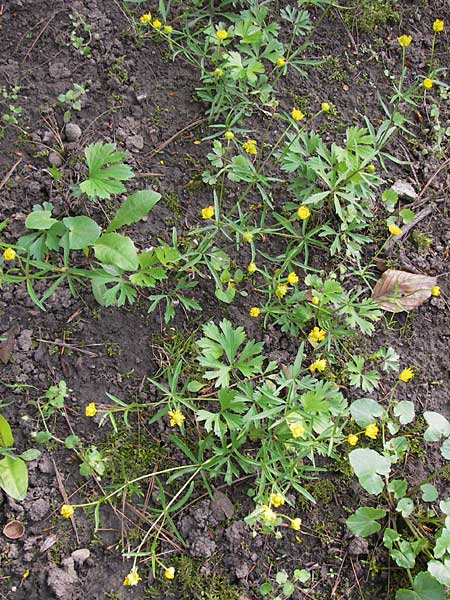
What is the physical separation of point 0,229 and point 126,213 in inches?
17.5

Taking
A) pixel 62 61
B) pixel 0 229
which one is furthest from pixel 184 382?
pixel 62 61

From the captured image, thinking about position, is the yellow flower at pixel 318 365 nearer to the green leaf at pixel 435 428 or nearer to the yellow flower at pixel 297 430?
the yellow flower at pixel 297 430

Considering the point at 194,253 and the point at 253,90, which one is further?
the point at 253,90

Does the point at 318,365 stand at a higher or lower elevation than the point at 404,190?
lower

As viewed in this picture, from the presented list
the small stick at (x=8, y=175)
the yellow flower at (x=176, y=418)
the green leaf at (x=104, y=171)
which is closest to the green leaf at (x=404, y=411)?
the yellow flower at (x=176, y=418)

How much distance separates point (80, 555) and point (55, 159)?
1.46m

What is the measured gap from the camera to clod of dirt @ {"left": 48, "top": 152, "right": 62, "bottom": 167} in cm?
239

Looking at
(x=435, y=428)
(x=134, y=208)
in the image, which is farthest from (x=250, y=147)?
(x=435, y=428)

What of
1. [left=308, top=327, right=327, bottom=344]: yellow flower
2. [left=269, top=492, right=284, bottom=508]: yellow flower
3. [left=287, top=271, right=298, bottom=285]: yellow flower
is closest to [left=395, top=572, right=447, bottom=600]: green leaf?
[left=269, top=492, right=284, bottom=508]: yellow flower

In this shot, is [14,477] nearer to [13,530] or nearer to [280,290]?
[13,530]

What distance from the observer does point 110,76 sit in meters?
2.54

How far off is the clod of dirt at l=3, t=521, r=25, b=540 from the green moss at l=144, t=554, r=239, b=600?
452 millimetres

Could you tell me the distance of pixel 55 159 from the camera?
240 centimetres

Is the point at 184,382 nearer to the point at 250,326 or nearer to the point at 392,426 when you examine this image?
the point at 250,326
